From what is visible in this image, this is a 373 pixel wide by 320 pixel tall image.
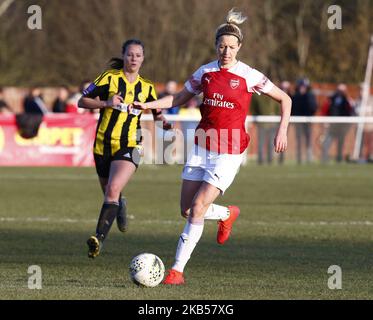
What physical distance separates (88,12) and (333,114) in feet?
38.8

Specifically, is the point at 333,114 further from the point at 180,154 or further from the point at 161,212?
the point at 161,212

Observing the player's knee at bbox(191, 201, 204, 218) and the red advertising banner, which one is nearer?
the player's knee at bbox(191, 201, 204, 218)

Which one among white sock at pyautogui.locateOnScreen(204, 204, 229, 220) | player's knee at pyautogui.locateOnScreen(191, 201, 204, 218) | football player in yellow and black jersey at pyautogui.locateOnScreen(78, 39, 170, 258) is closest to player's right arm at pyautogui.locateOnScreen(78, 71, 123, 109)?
football player in yellow and black jersey at pyautogui.locateOnScreen(78, 39, 170, 258)

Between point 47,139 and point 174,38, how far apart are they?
13219 millimetres

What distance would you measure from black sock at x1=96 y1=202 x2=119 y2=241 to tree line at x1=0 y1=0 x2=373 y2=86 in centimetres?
2483

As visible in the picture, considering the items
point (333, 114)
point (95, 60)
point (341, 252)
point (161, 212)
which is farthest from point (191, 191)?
point (95, 60)

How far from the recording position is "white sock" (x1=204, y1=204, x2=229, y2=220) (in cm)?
955

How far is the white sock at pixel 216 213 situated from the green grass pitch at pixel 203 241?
0.45m

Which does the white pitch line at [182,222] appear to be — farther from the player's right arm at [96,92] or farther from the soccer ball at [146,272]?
the soccer ball at [146,272]

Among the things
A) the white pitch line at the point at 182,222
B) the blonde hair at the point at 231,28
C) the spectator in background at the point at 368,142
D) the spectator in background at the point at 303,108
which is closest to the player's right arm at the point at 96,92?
the blonde hair at the point at 231,28

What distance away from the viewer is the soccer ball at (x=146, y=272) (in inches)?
336

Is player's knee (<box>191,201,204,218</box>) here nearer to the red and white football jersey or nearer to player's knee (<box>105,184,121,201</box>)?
the red and white football jersey

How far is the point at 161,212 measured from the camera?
15141mm

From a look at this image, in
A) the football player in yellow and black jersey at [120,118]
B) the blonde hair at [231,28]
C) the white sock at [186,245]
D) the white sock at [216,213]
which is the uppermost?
the blonde hair at [231,28]
